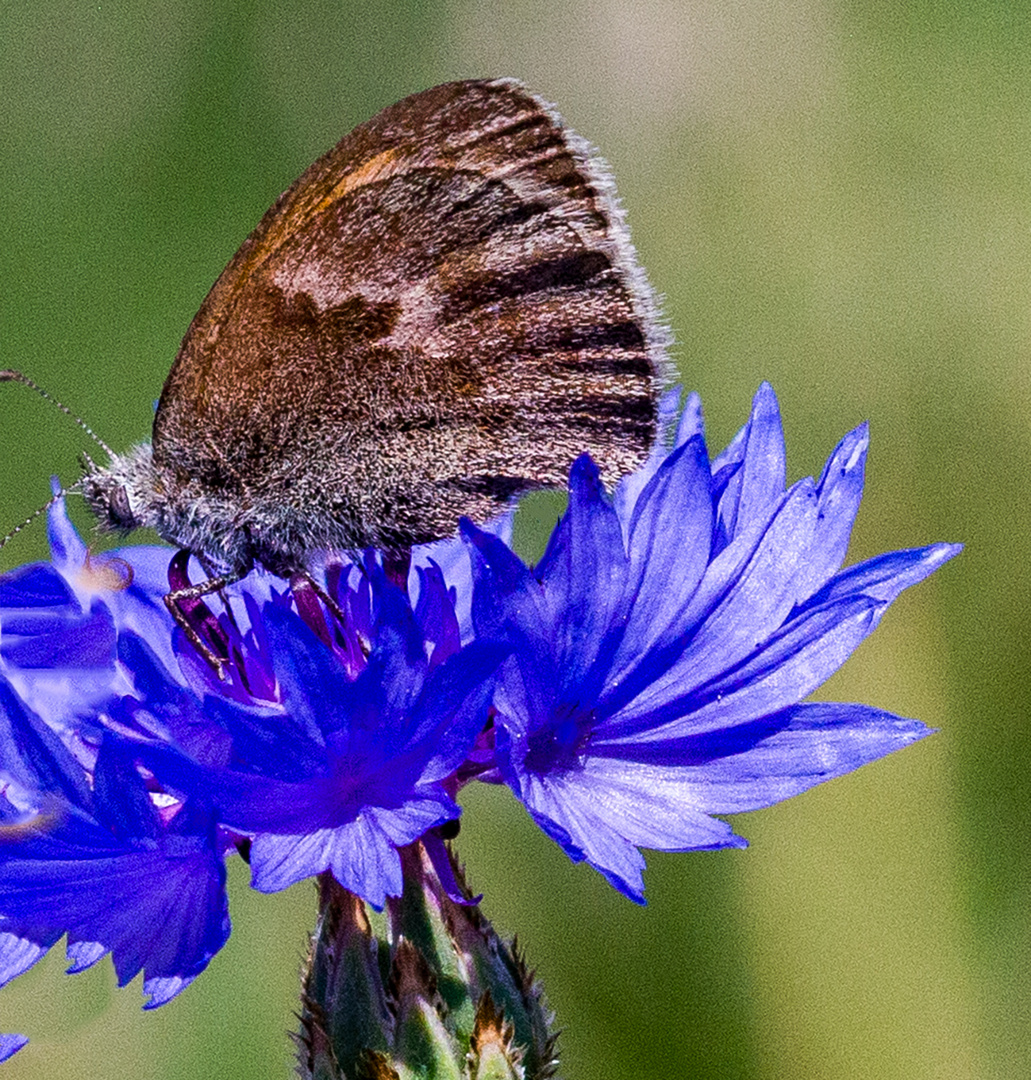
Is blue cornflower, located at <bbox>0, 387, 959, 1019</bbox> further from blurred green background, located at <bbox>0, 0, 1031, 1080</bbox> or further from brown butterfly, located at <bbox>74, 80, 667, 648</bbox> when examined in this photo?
blurred green background, located at <bbox>0, 0, 1031, 1080</bbox>

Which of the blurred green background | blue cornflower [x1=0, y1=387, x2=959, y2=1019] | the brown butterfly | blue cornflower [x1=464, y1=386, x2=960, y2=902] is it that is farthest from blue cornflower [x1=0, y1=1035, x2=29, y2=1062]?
the blurred green background

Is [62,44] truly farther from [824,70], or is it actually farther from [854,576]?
[854,576]

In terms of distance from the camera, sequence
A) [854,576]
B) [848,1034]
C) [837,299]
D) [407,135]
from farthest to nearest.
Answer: [837,299]
[848,1034]
[407,135]
[854,576]

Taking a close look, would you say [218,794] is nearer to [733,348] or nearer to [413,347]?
[413,347]

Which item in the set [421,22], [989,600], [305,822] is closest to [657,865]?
[989,600]

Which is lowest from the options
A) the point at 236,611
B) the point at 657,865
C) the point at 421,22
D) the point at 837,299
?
the point at 657,865

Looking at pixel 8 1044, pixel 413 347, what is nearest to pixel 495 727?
pixel 8 1044
